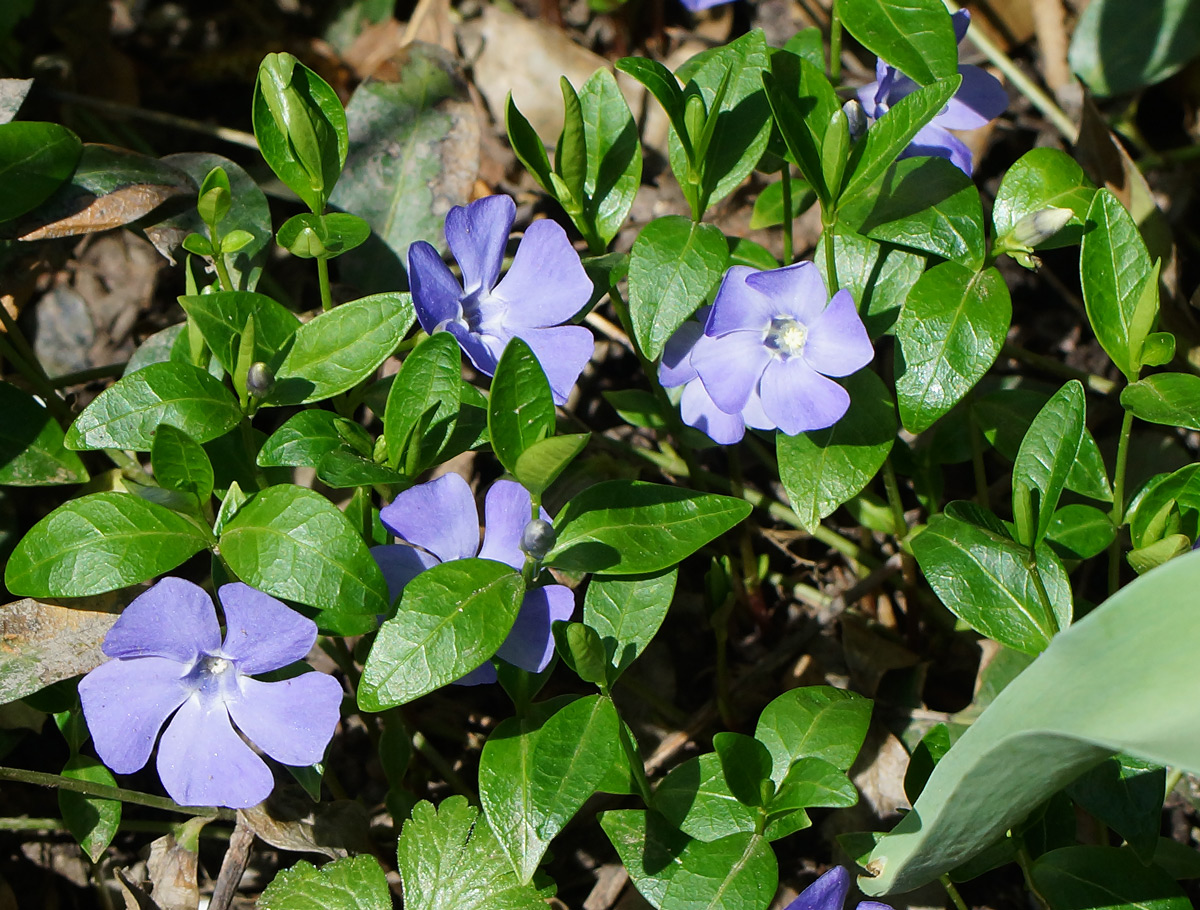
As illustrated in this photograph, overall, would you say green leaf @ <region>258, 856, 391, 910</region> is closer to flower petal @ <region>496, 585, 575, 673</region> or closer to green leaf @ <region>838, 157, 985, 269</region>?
flower petal @ <region>496, 585, 575, 673</region>

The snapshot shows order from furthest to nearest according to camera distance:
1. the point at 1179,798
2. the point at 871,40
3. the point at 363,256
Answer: the point at 363,256 < the point at 1179,798 < the point at 871,40

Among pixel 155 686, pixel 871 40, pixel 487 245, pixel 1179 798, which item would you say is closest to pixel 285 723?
pixel 155 686

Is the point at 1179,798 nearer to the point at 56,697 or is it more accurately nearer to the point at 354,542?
the point at 354,542

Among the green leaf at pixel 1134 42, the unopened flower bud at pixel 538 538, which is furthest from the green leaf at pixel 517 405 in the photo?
the green leaf at pixel 1134 42

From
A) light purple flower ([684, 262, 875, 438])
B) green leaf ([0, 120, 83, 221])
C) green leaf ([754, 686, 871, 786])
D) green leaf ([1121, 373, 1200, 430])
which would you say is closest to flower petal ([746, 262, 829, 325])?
light purple flower ([684, 262, 875, 438])

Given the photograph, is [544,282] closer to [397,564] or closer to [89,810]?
[397,564]

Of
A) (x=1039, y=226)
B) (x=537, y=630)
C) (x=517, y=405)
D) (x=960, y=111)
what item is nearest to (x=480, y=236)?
(x=517, y=405)
